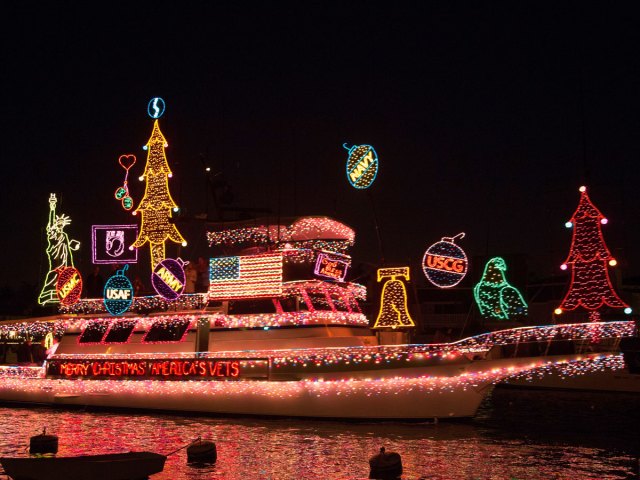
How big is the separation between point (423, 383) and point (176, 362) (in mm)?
6471

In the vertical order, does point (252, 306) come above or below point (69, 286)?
below

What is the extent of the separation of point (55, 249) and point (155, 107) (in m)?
5.78

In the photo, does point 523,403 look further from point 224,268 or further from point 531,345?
point 224,268

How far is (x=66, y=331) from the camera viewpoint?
22.6m

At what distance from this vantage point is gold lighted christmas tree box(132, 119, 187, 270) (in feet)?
75.8

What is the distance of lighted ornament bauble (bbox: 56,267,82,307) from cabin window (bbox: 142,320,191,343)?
9.16 feet

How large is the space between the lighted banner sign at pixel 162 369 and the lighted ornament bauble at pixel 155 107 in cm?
828

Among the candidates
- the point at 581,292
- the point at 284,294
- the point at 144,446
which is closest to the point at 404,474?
the point at 144,446

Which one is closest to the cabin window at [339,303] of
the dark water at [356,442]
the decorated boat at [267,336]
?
the decorated boat at [267,336]

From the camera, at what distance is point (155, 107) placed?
2450 centimetres

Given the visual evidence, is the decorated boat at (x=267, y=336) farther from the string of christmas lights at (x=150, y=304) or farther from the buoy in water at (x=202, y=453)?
the buoy in water at (x=202, y=453)

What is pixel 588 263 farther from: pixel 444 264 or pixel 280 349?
pixel 280 349

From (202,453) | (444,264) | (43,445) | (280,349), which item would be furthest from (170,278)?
(202,453)

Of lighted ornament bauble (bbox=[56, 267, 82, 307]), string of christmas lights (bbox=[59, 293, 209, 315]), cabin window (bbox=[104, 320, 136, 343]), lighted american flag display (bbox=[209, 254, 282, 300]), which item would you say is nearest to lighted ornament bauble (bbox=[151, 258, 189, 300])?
string of christmas lights (bbox=[59, 293, 209, 315])
